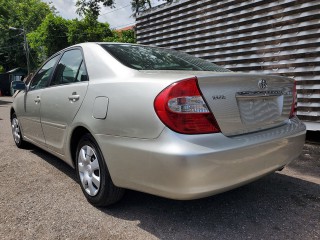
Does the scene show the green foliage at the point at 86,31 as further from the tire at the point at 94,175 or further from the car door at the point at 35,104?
the tire at the point at 94,175

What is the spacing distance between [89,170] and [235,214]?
1.31m

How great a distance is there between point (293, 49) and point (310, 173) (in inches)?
95.2

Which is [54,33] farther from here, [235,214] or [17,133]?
[235,214]

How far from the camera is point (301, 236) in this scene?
7.46 ft

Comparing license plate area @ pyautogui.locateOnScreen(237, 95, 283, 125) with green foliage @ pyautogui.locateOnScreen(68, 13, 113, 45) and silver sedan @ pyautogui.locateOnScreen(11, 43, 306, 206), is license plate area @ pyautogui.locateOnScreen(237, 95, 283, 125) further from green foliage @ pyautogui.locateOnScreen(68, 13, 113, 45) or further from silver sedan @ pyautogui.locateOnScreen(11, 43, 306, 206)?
green foliage @ pyautogui.locateOnScreen(68, 13, 113, 45)

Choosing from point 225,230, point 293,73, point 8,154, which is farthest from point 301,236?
point 8,154

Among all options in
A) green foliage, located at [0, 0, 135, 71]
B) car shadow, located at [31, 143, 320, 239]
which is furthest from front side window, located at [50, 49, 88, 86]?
green foliage, located at [0, 0, 135, 71]

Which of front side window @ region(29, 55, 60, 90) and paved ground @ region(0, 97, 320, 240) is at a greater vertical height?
front side window @ region(29, 55, 60, 90)

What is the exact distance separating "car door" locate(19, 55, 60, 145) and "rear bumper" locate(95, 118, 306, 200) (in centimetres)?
160

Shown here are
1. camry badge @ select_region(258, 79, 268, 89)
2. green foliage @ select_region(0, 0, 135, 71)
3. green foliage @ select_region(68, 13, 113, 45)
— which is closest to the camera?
camry badge @ select_region(258, 79, 268, 89)

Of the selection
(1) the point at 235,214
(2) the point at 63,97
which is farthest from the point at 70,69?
(1) the point at 235,214

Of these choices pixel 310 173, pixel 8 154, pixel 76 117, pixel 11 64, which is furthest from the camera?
pixel 11 64

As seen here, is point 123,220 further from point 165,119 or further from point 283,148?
point 283,148

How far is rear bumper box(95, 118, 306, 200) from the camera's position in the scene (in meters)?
1.98
